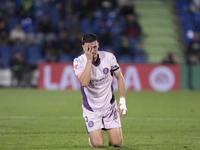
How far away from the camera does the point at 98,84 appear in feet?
21.5

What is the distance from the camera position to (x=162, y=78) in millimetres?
18672

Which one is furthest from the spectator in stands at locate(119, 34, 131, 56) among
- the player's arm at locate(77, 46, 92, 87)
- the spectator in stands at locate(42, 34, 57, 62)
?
the player's arm at locate(77, 46, 92, 87)

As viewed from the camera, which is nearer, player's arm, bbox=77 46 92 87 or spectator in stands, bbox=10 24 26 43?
player's arm, bbox=77 46 92 87

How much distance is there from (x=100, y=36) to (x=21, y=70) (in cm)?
469

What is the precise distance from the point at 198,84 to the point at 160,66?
1969mm

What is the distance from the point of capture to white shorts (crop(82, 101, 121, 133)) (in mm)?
6562

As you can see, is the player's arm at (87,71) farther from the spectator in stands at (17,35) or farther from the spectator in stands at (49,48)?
the spectator in stands at (17,35)

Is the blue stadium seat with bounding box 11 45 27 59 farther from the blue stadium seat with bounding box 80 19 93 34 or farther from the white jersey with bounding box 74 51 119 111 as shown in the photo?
the white jersey with bounding box 74 51 119 111

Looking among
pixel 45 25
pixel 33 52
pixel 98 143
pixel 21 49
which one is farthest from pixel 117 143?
pixel 45 25

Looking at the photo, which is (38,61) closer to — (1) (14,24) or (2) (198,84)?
(1) (14,24)

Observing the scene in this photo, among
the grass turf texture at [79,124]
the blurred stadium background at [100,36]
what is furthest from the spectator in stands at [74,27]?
the grass turf texture at [79,124]

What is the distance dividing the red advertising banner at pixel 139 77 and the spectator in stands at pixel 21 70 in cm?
119

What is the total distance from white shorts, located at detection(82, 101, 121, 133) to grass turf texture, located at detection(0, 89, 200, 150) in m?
0.36

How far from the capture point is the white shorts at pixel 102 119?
6562mm
